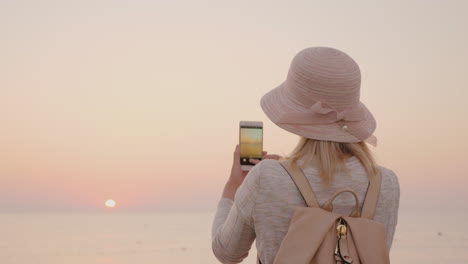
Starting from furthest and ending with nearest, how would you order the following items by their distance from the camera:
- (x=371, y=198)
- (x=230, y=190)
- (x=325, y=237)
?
(x=230, y=190) → (x=371, y=198) → (x=325, y=237)

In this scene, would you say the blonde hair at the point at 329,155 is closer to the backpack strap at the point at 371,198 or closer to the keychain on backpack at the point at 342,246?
the backpack strap at the point at 371,198

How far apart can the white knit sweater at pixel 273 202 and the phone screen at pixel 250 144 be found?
Answer: 247 millimetres

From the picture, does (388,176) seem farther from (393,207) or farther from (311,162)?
(311,162)

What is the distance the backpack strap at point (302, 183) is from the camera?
2.60 metres

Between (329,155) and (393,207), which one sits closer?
(329,155)

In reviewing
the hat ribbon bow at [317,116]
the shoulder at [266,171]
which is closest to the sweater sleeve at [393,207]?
the hat ribbon bow at [317,116]

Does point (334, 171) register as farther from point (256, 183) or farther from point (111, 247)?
point (111, 247)

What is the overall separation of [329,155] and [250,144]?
0.38 metres

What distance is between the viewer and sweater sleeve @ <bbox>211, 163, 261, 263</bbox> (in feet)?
8.68

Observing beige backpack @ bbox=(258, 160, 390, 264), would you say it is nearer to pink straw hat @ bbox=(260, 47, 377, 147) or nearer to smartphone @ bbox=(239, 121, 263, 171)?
pink straw hat @ bbox=(260, 47, 377, 147)

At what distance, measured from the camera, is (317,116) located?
274 centimetres

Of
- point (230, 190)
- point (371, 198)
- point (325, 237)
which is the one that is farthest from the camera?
point (230, 190)

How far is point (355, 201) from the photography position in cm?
267

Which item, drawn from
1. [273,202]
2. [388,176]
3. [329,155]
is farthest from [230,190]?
[388,176]
